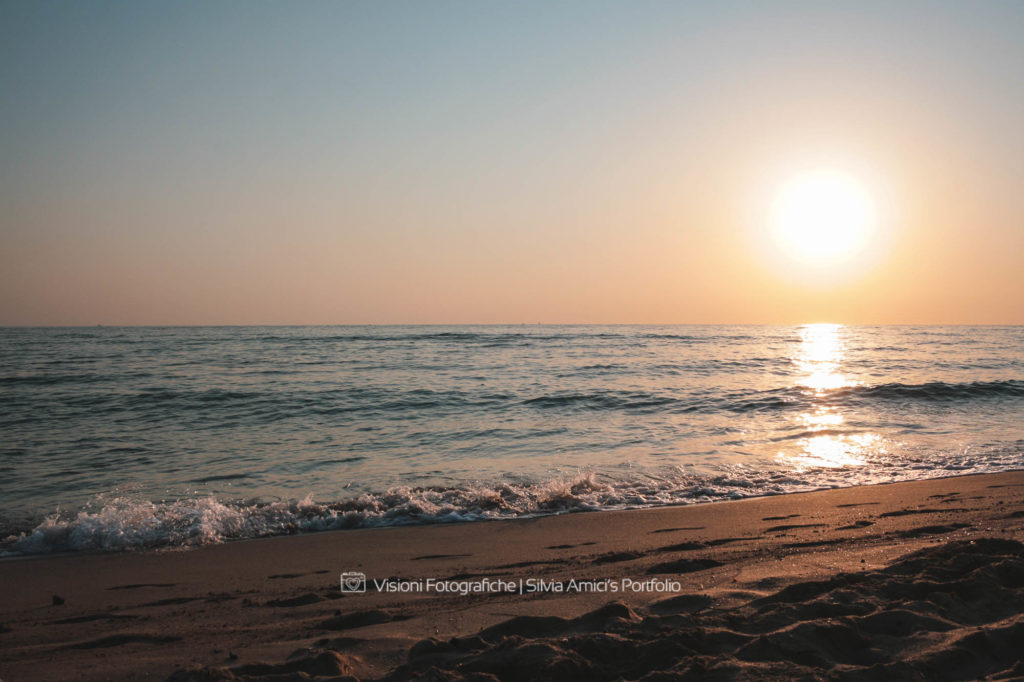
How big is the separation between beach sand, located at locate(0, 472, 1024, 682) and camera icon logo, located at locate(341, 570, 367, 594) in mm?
96

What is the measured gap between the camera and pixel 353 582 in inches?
186

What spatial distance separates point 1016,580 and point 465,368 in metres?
21.4

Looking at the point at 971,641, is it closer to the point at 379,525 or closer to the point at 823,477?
the point at 379,525

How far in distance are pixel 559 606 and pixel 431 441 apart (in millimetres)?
7618

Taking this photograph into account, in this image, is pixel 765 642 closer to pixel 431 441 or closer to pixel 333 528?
pixel 333 528

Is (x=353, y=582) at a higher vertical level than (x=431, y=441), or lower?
higher

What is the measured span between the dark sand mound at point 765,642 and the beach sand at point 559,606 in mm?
12

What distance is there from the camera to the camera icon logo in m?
4.54

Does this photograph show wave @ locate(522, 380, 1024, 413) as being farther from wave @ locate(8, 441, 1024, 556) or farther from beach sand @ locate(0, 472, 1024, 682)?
beach sand @ locate(0, 472, 1024, 682)

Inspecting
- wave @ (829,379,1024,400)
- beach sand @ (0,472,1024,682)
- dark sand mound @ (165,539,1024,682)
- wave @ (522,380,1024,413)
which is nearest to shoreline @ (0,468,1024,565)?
beach sand @ (0,472,1024,682)

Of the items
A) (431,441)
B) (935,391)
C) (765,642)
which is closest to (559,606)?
(765,642)

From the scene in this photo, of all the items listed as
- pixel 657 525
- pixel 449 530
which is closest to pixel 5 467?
pixel 449 530

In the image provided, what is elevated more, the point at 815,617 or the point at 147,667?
the point at 815,617

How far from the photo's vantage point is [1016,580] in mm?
3818
